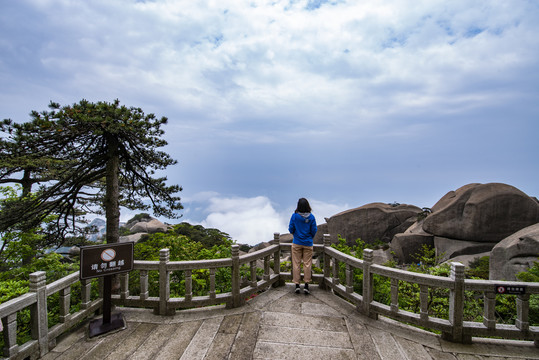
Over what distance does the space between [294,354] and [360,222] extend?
20.0 metres

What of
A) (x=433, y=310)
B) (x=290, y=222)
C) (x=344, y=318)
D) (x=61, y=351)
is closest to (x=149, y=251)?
(x=61, y=351)

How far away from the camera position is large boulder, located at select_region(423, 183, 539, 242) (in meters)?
15.9

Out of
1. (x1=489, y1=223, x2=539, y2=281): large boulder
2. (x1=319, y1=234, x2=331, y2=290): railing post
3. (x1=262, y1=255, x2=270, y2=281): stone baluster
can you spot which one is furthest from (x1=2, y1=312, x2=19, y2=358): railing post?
(x1=489, y1=223, x2=539, y2=281): large boulder

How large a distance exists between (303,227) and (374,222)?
1803 centimetres

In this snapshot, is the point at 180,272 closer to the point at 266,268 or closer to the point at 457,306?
the point at 266,268

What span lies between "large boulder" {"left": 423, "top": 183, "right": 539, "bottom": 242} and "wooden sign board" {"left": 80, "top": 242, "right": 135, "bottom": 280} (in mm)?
19023

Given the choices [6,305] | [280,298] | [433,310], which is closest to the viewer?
[6,305]

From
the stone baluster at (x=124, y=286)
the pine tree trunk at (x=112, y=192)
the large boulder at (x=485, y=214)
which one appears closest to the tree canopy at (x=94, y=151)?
the pine tree trunk at (x=112, y=192)

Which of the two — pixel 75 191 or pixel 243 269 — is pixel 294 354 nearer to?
pixel 243 269

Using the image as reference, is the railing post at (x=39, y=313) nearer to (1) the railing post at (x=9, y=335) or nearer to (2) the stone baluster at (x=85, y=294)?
(1) the railing post at (x=9, y=335)

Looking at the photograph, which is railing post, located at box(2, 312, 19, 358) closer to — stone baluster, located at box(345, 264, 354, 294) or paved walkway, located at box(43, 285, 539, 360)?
paved walkway, located at box(43, 285, 539, 360)

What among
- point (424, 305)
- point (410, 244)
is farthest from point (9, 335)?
point (410, 244)

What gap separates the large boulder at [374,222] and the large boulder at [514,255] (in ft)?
34.6

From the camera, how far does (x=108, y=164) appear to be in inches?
363
